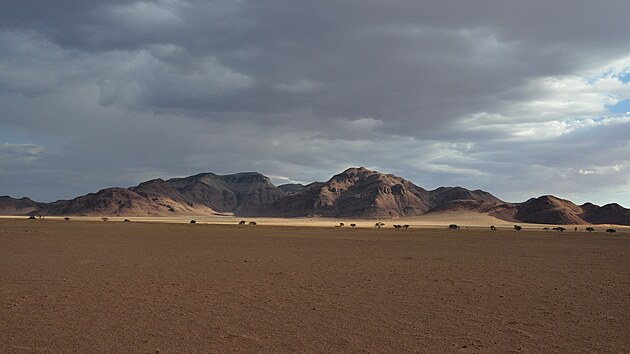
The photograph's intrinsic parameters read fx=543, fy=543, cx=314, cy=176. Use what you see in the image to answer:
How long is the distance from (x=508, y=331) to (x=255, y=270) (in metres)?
13.7

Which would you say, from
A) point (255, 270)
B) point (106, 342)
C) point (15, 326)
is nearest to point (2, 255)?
point (255, 270)

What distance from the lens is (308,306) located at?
50.5 ft

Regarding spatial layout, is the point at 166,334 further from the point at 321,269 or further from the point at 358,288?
the point at 321,269

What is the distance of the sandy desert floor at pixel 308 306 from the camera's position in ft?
37.2

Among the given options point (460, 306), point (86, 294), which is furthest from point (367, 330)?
point (86, 294)

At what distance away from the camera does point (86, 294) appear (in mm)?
17016

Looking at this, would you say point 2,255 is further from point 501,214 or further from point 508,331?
point 501,214

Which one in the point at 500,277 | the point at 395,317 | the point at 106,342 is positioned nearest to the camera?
the point at 106,342

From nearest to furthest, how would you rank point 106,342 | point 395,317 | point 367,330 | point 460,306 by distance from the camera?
point 106,342 < point 367,330 < point 395,317 < point 460,306

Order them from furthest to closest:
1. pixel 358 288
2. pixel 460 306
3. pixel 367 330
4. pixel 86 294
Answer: pixel 358 288 → pixel 86 294 → pixel 460 306 → pixel 367 330

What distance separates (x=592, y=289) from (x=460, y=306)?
685 cm

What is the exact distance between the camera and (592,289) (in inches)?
763

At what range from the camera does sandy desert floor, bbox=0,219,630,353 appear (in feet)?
37.2

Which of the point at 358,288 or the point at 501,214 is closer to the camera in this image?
the point at 358,288
